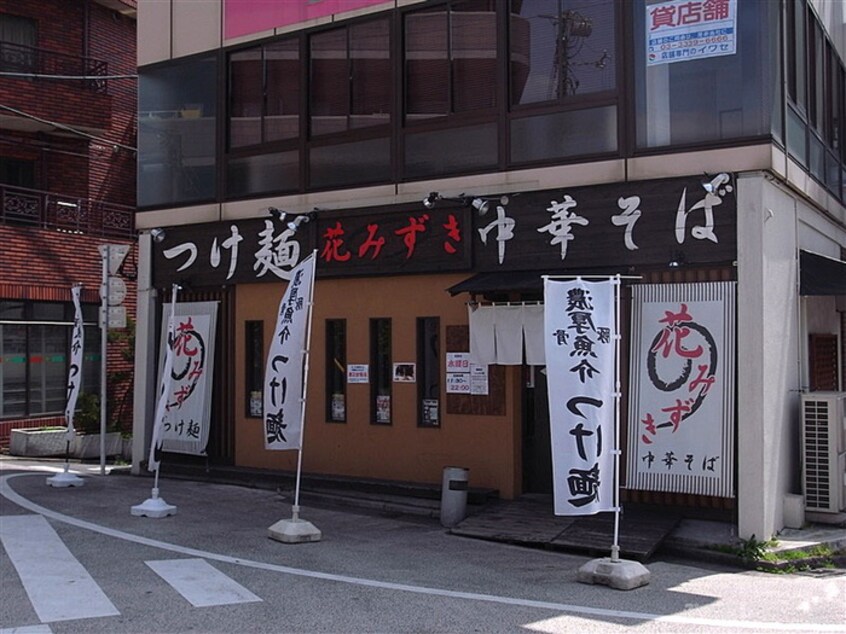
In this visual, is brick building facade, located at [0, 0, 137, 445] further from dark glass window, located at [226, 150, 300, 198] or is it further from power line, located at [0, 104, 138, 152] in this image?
dark glass window, located at [226, 150, 300, 198]

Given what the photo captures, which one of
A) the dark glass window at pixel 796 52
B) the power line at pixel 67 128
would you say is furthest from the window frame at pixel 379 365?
the power line at pixel 67 128

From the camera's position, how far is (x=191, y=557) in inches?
369

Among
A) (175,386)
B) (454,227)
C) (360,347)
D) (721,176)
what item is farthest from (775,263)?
(175,386)

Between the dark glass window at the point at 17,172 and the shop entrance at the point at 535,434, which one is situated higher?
the dark glass window at the point at 17,172

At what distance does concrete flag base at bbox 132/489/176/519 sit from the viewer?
1165 cm

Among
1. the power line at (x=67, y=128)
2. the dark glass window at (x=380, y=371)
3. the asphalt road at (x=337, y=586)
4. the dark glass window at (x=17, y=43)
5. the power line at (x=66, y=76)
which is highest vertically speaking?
the dark glass window at (x=17, y=43)

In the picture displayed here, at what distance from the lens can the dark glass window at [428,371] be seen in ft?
42.0

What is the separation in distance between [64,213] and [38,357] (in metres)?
3.47

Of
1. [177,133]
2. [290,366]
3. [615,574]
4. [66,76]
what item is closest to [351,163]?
[177,133]

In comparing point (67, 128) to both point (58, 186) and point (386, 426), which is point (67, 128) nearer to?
point (58, 186)

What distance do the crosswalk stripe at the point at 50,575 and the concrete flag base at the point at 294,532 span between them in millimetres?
2153

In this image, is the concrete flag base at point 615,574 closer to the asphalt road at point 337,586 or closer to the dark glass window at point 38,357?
the asphalt road at point 337,586

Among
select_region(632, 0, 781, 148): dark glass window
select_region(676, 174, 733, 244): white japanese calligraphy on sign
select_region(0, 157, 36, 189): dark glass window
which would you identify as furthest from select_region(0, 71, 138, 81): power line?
select_region(676, 174, 733, 244): white japanese calligraphy on sign

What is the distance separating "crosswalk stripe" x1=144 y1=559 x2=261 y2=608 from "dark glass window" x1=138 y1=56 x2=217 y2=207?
7.64 m
